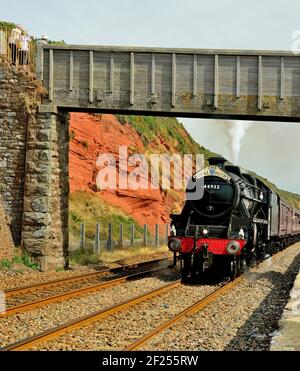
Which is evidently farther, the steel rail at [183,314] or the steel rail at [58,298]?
the steel rail at [58,298]

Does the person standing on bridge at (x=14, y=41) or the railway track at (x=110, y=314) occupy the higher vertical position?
the person standing on bridge at (x=14, y=41)

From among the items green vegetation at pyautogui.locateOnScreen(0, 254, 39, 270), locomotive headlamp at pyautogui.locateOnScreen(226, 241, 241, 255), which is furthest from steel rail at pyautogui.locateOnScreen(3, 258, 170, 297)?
locomotive headlamp at pyautogui.locateOnScreen(226, 241, 241, 255)

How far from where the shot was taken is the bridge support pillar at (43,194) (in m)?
18.6

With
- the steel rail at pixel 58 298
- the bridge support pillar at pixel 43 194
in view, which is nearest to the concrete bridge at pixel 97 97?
the bridge support pillar at pixel 43 194

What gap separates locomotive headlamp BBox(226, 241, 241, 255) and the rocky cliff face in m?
21.3

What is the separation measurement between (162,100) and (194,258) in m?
5.73

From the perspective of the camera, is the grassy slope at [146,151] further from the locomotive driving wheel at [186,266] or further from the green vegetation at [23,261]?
the locomotive driving wheel at [186,266]

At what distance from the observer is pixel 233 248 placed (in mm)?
16000

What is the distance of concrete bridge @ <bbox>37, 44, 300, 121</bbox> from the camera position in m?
18.6

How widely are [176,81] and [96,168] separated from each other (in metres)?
21.1

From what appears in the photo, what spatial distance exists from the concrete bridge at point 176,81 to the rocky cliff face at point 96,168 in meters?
16.8

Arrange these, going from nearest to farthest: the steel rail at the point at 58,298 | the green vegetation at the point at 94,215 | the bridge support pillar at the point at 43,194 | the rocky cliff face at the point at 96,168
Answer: the steel rail at the point at 58,298
the bridge support pillar at the point at 43,194
the green vegetation at the point at 94,215
the rocky cliff face at the point at 96,168

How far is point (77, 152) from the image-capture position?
38.7 metres

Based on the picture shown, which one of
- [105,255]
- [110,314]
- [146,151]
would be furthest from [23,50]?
[146,151]
